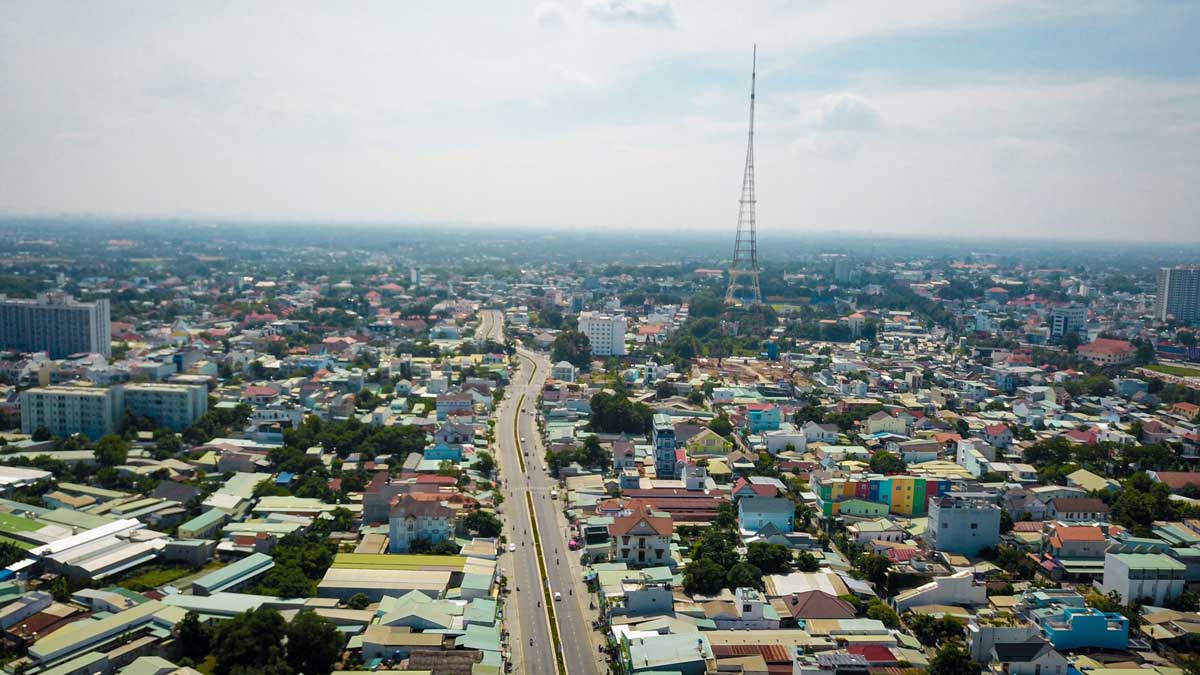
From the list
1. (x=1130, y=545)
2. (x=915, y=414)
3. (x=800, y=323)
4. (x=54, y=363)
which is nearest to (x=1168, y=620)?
(x=1130, y=545)

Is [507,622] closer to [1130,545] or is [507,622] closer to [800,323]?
[1130,545]

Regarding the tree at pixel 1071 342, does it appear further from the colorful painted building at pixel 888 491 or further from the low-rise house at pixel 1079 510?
the colorful painted building at pixel 888 491

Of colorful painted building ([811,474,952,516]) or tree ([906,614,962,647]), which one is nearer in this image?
tree ([906,614,962,647])

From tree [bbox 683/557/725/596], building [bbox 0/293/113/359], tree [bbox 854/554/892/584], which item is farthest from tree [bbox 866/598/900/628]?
building [bbox 0/293/113/359]

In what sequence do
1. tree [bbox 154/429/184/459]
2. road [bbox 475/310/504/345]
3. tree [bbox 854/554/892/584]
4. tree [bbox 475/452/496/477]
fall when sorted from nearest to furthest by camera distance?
tree [bbox 854/554/892/584] → tree [bbox 475/452/496/477] → tree [bbox 154/429/184/459] → road [bbox 475/310/504/345]

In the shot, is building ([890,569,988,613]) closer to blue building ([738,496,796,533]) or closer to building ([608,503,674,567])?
blue building ([738,496,796,533])

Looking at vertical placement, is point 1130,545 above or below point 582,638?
above

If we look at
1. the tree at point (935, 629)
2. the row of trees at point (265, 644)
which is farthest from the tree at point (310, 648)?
the tree at point (935, 629)

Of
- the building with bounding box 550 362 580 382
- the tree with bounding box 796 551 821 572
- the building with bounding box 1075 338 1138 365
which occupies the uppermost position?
the building with bounding box 1075 338 1138 365

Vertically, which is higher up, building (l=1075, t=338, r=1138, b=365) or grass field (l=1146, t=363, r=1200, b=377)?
Answer: building (l=1075, t=338, r=1138, b=365)
